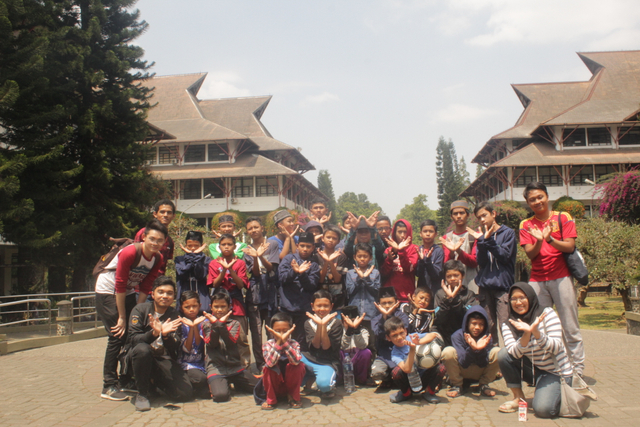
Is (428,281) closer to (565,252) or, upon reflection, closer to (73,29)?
(565,252)

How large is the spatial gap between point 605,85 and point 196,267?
119ft

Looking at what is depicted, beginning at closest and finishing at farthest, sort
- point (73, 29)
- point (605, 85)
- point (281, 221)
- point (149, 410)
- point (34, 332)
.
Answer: point (149, 410), point (281, 221), point (34, 332), point (73, 29), point (605, 85)

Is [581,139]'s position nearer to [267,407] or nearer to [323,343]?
[323,343]

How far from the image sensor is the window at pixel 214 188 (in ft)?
110

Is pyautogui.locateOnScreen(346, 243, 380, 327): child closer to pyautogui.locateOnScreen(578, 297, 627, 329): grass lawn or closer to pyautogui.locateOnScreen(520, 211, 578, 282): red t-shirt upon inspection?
pyautogui.locateOnScreen(520, 211, 578, 282): red t-shirt

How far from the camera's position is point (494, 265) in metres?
5.21

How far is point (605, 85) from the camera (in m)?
33.0

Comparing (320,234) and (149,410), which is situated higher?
(320,234)

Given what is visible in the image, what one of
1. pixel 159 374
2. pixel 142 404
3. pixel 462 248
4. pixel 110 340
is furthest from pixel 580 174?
pixel 142 404

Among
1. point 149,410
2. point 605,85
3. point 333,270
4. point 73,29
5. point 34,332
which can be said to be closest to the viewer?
point 149,410

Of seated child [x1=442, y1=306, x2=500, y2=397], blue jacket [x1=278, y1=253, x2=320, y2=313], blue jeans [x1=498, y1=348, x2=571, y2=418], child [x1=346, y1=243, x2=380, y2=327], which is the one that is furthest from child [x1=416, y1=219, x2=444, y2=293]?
blue jeans [x1=498, y1=348, x2=571, y2=418]

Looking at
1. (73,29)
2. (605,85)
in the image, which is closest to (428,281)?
(73,29)

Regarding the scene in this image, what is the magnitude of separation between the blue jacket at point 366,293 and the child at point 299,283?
0.45 m

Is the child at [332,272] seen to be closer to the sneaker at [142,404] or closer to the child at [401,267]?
the child at [401,267]
